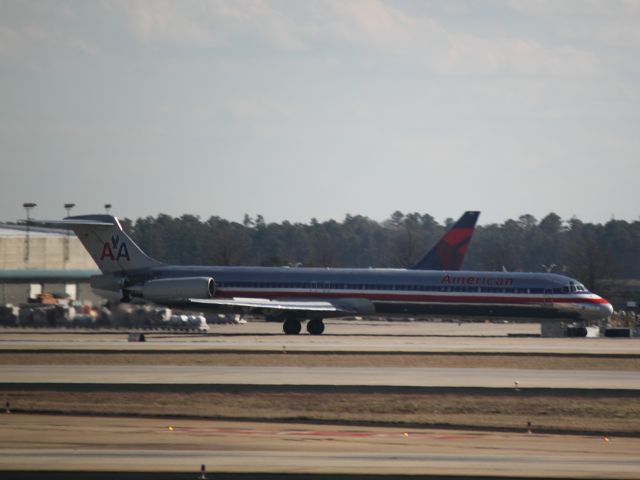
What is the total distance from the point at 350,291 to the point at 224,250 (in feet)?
237

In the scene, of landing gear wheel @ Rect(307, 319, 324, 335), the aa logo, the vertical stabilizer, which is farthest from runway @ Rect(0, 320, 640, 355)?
the aa logo

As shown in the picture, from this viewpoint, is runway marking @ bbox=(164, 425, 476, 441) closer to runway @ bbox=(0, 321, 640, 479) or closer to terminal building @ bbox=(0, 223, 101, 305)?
runway @ bbox=(0, 321, 640, 479)

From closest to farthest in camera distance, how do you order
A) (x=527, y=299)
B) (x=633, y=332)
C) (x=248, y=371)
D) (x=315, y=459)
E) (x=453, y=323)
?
(x=315, y=459) < (x=248, y=371) < (x=527, y=299) < (x=633, y=332) < (x=453, y=323)

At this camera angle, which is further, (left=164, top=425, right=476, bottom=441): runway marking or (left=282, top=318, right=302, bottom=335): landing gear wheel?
(left=282, top=318, right=302, bottom=335): landing gear wheel

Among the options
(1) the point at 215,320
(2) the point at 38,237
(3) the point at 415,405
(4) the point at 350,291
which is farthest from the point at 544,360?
(2) the point at 38,237

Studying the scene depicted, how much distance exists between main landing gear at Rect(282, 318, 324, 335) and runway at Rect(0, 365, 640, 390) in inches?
939

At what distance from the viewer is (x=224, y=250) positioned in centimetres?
13775

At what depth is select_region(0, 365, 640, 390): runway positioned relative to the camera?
3772 cm

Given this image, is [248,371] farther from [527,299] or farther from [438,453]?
[527,299]

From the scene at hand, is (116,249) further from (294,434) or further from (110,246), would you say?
(294,434)

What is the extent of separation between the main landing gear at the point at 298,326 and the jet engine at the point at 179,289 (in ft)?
15.3

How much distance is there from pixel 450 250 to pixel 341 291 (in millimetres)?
17184

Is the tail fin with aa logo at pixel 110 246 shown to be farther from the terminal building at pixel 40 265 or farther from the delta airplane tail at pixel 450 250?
the terminal building at pixel 40 265

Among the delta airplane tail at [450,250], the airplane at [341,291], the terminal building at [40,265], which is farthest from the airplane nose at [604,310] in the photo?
the terminal building at [40,265]
